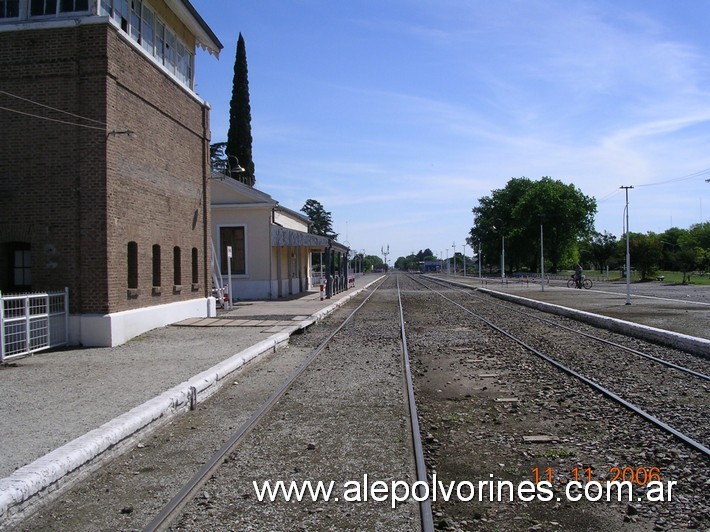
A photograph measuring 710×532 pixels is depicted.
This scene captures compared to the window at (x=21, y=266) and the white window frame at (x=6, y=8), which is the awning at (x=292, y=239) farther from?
the white window frame at (x=6, y=8)

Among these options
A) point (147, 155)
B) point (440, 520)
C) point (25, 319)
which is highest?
point (147, 155)

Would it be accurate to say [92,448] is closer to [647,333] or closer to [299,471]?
[299,471]

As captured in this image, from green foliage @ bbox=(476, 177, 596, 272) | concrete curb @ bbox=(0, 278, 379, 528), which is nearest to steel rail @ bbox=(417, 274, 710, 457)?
concrete curb @ bbox=(0, 278, 379, 528)

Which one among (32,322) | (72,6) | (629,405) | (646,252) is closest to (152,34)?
(72,6)

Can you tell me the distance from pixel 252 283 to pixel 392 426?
82.2 ft

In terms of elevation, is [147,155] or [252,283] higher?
[147,155]

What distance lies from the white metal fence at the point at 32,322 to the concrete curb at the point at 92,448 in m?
4.23

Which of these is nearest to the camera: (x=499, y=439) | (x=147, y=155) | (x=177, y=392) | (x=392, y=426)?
(x=499, y=439)

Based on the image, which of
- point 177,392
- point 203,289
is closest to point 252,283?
point 203,289

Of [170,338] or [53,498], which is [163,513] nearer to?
[53,498]

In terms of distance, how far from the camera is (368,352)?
13.2 meters

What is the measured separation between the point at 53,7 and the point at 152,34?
9.10 ft

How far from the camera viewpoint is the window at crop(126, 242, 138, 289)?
1466cm

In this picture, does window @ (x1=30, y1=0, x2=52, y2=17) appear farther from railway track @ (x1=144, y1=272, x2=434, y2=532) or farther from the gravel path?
railway track @ (x1=144, y1=272, x2=434, y2=532)
